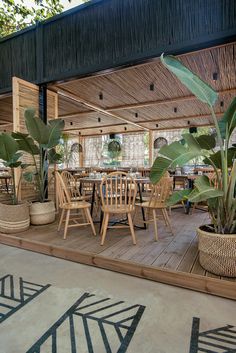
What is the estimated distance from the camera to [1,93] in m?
4.83

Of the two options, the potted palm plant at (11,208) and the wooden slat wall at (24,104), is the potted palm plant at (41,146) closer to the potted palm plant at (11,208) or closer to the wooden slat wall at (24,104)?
the potted palm plant at (11,208)

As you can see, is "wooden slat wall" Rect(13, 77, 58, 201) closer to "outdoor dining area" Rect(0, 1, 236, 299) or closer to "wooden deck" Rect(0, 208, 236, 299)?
"outdoor dining area" Rect(0, 1, 236, 299)

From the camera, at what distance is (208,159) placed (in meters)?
2.38

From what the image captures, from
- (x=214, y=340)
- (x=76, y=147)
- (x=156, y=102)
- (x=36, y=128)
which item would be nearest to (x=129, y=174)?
(x=36, y=128)

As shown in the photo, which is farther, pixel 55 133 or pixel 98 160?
pixel 98 160

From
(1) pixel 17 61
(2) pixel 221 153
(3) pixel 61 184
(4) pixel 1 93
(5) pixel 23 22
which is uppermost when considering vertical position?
(5) pixel 23 22

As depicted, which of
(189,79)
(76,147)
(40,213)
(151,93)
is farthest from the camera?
(76,147)

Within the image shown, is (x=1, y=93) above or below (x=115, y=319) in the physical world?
above

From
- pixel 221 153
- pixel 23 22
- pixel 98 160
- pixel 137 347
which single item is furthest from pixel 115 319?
pixel 98 160

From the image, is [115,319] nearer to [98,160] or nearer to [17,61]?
[17,61]

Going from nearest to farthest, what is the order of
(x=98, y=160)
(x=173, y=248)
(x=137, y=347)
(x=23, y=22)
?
(x=137, y=347), (x=173, y=248), (x=23, y=22), (x=98, y=160)

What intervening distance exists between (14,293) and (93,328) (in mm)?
881

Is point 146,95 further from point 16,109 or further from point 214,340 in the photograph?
point 214,340

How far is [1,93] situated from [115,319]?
492 cm
